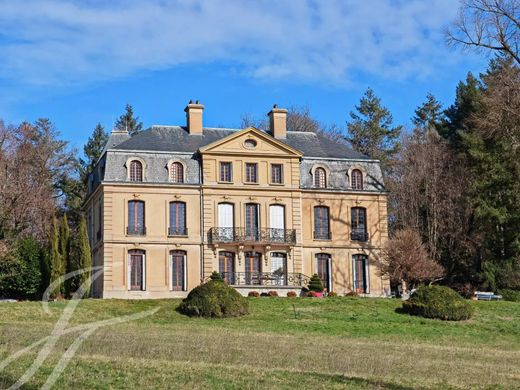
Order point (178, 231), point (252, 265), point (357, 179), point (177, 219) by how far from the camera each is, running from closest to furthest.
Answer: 1. point (178, 231)
2. point (177, 219)
3. point (252, 265)
4. point (357, 179)

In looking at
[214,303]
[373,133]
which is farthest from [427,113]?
[214,303]

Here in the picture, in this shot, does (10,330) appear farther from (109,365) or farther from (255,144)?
(255,144)

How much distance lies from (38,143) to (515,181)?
84.9 ft

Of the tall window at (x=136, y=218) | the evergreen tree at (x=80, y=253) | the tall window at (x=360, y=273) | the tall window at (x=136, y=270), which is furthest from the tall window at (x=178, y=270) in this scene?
the tall window at (x=360, y=273)

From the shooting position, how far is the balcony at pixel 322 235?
4097cm

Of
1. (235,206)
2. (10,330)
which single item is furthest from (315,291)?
(10,330)

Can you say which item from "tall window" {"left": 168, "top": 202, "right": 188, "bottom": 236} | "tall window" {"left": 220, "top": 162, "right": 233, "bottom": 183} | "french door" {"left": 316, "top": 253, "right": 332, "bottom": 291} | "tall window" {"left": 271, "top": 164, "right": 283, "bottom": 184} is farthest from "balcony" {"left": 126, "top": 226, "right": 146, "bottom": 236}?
"french door" {"left": 316, "top": 253, "right": 332, "bottom": 291}

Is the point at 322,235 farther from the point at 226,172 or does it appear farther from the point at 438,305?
the point at 438,305

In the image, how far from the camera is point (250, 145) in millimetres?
40469

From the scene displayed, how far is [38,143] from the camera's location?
52.7 m

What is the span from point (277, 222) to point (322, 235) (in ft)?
6.95

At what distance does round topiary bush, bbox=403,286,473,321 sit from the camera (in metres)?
30.5

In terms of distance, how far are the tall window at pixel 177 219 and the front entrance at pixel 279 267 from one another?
3918 mm

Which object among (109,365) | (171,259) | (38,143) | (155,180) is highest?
(38,143)
